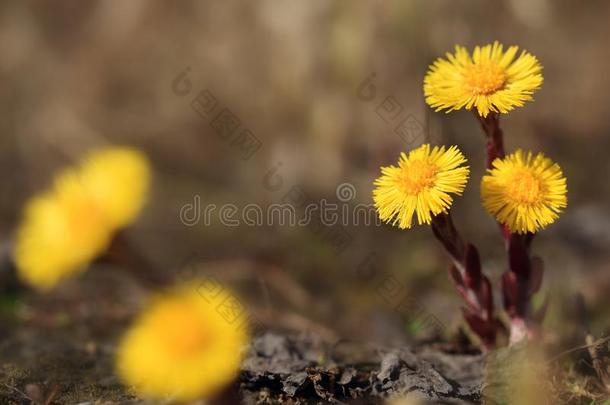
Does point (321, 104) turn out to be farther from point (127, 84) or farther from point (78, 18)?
point (78, 18)

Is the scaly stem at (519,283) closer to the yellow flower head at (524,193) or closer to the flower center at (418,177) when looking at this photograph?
the yellow flower head at (524,193)

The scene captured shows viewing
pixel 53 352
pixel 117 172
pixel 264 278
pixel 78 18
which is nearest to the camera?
pixel 117 172

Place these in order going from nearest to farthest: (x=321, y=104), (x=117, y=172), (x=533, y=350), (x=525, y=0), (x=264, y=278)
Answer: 1. (x=117, y=172)
2. (x=533, y=350)
3. (x=264, y=278)
4. (x=525, y=0)
5. (x=321, y=104)

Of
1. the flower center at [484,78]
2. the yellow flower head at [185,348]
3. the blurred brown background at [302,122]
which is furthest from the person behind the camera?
the blurred brown background at [302,122]

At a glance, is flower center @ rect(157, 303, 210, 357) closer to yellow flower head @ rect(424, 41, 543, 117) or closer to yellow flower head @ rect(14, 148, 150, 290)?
yellow flower head @ rect(14, 148, 150, 290)

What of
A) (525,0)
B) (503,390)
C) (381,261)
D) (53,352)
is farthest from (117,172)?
(525,0)

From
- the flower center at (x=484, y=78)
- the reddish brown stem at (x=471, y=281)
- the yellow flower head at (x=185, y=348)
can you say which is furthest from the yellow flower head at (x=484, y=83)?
the yellow flower head at (x=185, y=348)

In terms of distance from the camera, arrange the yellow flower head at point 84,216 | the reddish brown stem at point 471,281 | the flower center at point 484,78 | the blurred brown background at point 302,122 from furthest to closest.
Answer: the blurred brown background at point 302,122, the reddish brown stem at point 471,281, the flower center at point 484,78, the yellow flower head at point 84,216
